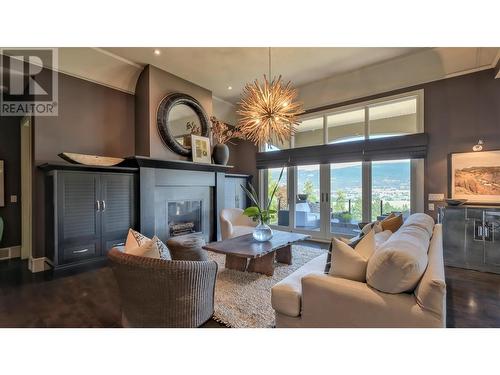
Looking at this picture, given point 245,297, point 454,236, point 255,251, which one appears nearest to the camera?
point 245,297

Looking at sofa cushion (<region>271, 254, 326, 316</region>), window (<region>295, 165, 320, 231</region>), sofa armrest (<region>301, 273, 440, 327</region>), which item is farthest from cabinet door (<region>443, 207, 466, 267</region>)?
sofa cushion (<region>271, 254, 326, 316</region>)

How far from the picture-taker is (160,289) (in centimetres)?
158

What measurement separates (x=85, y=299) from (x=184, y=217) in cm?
233

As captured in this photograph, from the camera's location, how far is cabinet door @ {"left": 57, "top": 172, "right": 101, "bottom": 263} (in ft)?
10.1

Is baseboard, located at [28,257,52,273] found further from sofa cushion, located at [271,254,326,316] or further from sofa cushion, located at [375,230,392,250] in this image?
sofa cushion, located at [375,230,392,250]

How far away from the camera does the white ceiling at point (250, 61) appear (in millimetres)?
3654

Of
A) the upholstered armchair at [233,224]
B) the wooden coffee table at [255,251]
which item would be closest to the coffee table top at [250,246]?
the wooden coffee table at [255,251]

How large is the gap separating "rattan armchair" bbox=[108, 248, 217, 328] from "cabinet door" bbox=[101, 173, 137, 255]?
2139 mm

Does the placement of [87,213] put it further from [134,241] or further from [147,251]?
[147,251]

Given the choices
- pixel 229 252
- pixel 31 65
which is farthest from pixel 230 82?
pixel 229 252

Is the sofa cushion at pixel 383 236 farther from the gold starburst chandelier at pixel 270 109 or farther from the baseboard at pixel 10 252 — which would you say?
the baseboard at pixel 10 252

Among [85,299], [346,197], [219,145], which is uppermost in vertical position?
[219,145]

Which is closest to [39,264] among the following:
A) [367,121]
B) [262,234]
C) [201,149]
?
[201,149]
